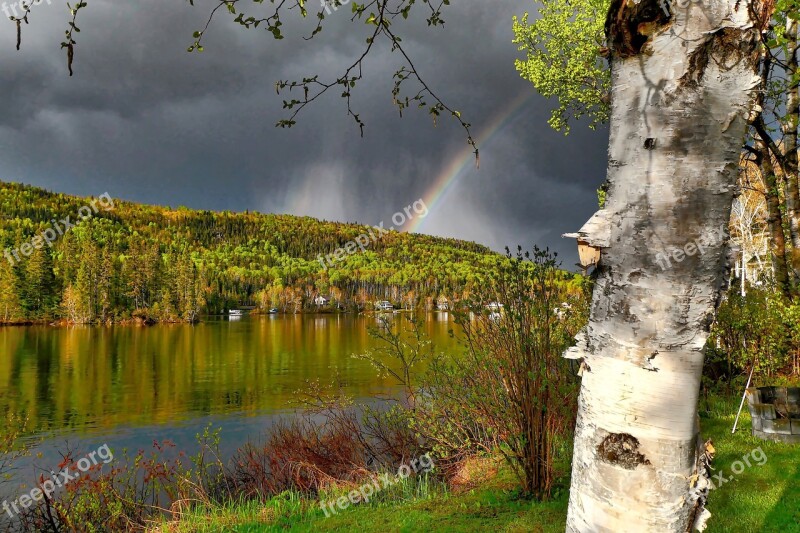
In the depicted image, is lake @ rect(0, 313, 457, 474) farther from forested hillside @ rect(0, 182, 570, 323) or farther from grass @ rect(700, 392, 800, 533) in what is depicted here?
forested hillside @ rect(0, 182, 570, 323)

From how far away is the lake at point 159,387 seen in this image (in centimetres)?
1802

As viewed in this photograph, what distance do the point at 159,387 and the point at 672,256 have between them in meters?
29.8

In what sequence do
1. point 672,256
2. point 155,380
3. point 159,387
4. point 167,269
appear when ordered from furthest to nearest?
point 167,269, point 155,380, point 159,387, point 672,256

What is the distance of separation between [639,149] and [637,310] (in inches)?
18.1

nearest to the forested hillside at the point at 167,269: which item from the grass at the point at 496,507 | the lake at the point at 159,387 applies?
the grass at the point at 496,507

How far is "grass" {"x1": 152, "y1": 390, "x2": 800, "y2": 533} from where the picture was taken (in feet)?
16.4

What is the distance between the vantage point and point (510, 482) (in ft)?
22.1

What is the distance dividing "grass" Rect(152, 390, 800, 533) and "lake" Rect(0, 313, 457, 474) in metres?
2.80

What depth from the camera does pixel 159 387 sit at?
27266 millimetres

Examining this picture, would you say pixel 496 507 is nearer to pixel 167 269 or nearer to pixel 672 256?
pixel 672 256

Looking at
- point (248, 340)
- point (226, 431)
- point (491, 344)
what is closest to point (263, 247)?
point (248, 340)

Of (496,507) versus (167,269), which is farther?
(167,269)

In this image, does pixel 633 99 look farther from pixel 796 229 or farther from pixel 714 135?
pixel 796 229

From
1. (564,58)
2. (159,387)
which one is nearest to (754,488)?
(564,58)
